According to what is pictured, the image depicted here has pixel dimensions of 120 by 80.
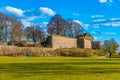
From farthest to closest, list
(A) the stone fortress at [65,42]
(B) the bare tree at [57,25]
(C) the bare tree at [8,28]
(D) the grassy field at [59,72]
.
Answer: (B) the bare tree at [57,25]
(A) the stone fortress at [65,42]
(C) the bare tree at [8,28]
(D) the grassy field at [59,72]

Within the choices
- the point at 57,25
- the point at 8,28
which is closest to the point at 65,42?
the point at 57,25

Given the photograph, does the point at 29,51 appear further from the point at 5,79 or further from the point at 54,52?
the point at 5,79

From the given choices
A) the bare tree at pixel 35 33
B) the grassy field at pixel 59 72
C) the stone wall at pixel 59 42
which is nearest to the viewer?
the grassy field at pixel 59 72

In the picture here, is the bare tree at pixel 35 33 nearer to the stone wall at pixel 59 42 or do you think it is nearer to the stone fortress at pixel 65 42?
the stone fortress at pixel 65 42

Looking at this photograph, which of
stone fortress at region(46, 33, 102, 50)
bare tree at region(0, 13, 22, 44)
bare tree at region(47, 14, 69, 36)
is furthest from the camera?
bare tree at region(47, 14, 69, 36)

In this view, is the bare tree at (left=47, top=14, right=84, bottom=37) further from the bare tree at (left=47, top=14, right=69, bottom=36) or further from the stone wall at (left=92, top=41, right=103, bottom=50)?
the stone wall at (left=92, top=41, right=103, bottom=50)

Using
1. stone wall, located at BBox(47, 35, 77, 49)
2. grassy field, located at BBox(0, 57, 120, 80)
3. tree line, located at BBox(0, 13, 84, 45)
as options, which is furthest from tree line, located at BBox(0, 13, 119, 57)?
grassy field, located at BBox(0, 57, 120, 80)

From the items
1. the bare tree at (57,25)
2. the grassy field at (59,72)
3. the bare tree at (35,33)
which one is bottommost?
the grassy field at (59,72)

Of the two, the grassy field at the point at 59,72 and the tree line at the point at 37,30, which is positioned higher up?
the tree line at the point at 37,30

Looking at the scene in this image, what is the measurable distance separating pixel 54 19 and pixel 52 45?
1288cm

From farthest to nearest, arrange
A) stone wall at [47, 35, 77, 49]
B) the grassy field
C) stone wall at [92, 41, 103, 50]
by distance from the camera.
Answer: stone wall at [92, 41, 103, 50], stone wall at [47, 35, 77, 49], the grassy field

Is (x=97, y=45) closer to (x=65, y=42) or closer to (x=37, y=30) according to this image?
(x=65, y=42)

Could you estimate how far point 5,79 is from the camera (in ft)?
50.1

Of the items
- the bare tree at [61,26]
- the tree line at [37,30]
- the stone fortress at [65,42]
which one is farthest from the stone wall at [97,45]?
the bare tree at [61,26]
